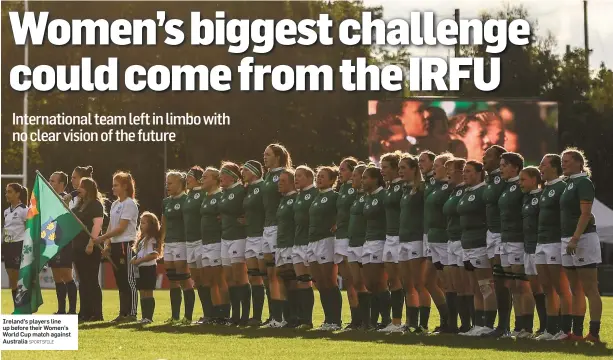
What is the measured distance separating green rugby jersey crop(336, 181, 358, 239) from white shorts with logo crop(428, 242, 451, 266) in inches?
50.1

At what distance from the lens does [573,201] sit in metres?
13.2

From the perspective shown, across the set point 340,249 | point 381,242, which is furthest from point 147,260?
point 381,242

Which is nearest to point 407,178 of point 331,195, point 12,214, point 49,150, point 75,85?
point 331,195

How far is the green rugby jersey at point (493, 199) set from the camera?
45.6 ft

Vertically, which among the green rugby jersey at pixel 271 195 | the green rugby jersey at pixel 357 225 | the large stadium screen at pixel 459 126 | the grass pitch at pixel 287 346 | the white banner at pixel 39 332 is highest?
the large stadium screen at pixel 459 126

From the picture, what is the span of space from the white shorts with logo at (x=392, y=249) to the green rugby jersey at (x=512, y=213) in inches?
55.0

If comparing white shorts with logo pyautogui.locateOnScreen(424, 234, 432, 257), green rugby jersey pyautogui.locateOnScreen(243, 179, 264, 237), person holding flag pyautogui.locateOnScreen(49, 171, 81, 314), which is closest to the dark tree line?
person holding flag pyautogui.locateOnScreen(49, 171, 81, 314)

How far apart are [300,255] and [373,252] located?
3.19 ft

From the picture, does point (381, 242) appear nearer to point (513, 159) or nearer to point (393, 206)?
point (393, 206)

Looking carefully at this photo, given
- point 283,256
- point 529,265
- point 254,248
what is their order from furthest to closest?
point 254,248, point 283,256, point 529,265

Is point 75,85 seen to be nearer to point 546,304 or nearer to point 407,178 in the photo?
point 407,178

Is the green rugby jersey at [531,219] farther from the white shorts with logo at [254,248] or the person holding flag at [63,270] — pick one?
the person holding flag at [63,270]

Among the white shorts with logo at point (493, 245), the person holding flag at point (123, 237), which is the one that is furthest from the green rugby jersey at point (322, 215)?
the person holding flag at point (123, 237)

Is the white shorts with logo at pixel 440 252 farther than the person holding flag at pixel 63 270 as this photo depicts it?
No
